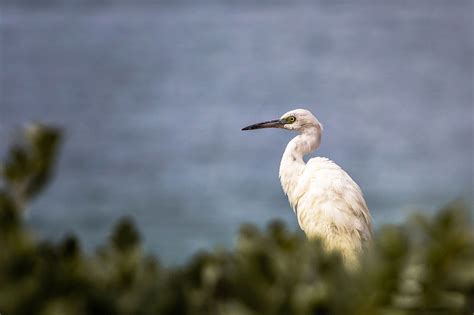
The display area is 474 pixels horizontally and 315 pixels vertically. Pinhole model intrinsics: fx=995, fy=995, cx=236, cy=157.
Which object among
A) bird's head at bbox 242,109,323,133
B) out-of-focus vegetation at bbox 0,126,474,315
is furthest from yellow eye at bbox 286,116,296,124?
out-of-focus vegetation at bbox 0,126,474,315

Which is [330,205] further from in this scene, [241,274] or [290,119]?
[241,274]

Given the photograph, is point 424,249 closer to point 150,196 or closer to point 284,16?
point 150,196

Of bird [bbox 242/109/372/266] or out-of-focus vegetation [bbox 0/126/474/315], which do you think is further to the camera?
bird [bbox 242/109/372/266]

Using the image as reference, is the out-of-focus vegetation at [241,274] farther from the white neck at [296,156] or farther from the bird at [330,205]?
the white neck at [296,156]

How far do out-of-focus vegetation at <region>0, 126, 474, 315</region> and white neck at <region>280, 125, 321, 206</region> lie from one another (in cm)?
321

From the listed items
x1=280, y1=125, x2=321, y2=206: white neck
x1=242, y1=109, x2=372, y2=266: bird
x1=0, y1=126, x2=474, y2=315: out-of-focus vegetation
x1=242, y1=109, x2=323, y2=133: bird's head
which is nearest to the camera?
x1=0, y1=126, x2=474, y2=315: out-of-focus vegetation

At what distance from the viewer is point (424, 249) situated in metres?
1.35

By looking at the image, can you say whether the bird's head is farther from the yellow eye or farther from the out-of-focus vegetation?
the out-of-focus vegetation

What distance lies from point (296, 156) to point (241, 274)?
3415 mm

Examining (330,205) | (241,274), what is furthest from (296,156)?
(241,274)

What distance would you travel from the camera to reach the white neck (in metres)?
4.63

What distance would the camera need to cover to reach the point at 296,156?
473 centimetres

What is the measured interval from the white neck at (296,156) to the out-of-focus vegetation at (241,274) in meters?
3.21

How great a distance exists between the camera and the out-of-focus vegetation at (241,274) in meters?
1.27
